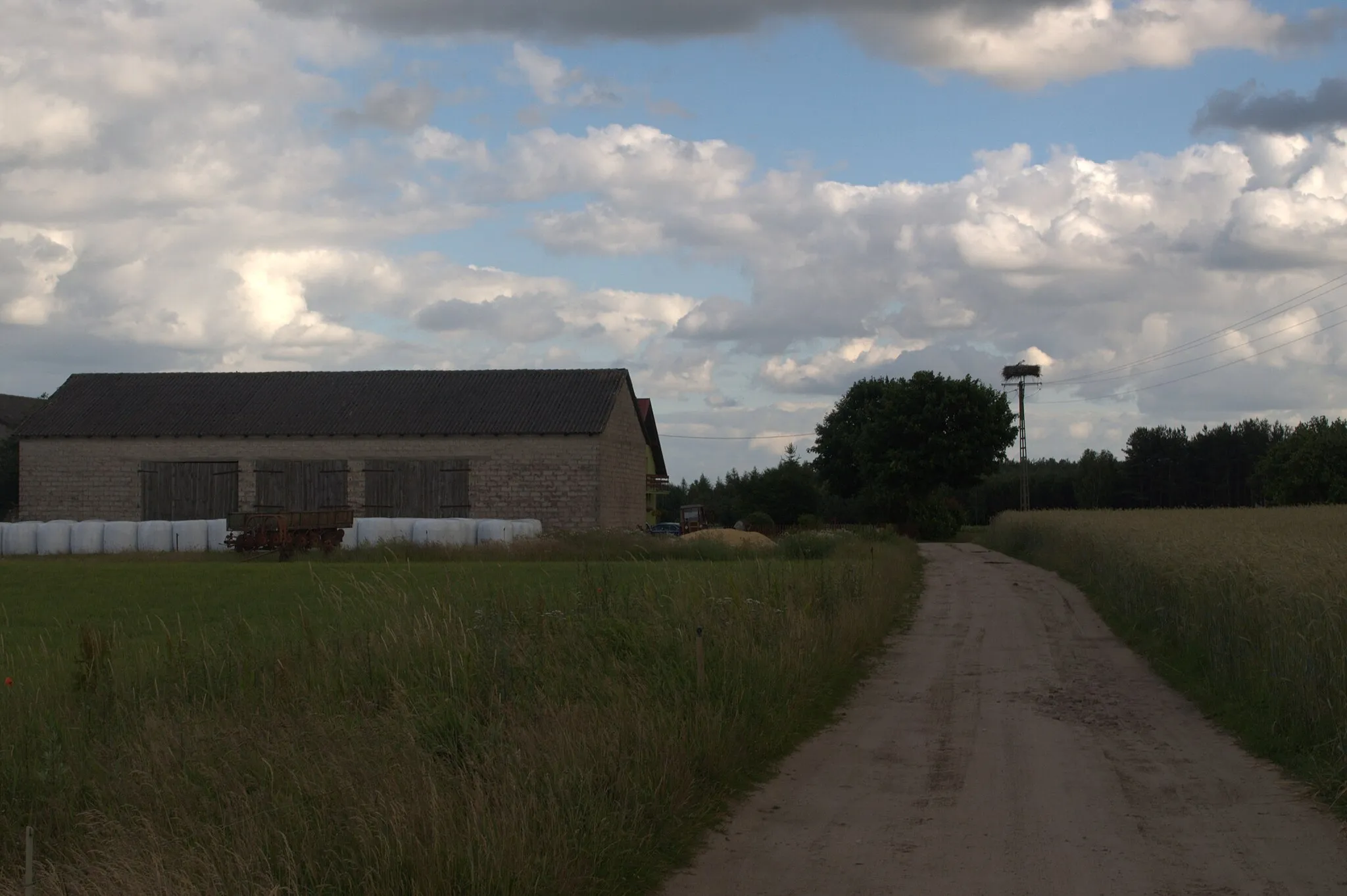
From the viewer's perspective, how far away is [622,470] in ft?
159

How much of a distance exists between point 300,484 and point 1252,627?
40.3m

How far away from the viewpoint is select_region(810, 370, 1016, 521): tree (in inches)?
2542

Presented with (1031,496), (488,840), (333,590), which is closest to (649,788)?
(488,840)

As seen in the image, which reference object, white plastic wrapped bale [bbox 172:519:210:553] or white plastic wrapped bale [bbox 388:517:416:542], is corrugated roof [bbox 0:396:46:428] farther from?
white plastic wrapped bale [bbox 388:517:416:542]

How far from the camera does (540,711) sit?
8.48 m

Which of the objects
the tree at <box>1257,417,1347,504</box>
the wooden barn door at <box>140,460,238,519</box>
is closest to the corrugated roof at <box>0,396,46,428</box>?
the wooden barn door at <box>140,460,238,519</box>

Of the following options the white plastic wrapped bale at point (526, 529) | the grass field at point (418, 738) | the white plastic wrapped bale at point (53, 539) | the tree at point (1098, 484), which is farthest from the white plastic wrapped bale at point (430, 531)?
the tree at point (1098, 484)

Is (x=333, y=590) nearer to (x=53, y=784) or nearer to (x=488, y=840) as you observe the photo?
(x=53, y=784)

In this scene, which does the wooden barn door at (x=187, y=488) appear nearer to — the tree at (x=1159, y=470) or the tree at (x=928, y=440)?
the tree at (x=928, y=440)

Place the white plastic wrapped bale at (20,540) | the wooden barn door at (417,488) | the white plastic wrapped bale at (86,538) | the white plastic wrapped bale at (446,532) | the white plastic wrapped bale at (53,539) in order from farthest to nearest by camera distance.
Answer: the wooden barn door at (417,488) < the white plastic wrapped bale at (20,540) < the white plastic wrapped bale at (53,539) < the white plastic wrapped bale at (86,538) < the white plastic wrapped bale at (446,532)

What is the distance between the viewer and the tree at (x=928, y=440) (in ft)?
212

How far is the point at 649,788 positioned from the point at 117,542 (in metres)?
36.9

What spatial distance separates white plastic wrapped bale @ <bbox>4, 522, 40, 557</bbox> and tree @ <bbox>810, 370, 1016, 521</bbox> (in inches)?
1639

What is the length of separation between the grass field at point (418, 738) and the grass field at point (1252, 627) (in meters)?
3.99
